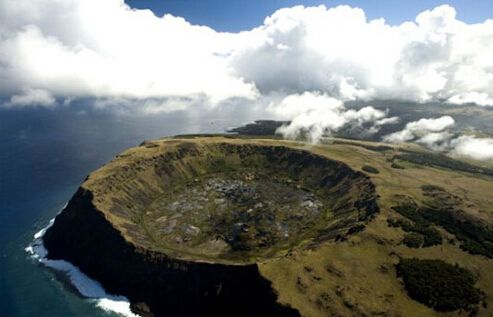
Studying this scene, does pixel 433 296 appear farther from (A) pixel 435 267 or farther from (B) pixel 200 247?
(B) pixel 200 247

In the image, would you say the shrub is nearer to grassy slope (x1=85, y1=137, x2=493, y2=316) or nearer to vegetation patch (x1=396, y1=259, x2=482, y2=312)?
grassy slope (x1=85, y1=137, x2=493, y2=316)

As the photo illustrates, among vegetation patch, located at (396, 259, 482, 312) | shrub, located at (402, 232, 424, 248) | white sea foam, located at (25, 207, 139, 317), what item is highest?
shrub, located at (402, 232, 424, 248)

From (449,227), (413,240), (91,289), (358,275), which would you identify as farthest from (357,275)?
(91,289)

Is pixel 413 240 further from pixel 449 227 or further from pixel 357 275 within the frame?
pixel 357 275

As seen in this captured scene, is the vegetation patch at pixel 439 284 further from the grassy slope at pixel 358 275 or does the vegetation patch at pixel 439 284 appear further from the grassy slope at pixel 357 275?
the grassy slope at pixel 357 275

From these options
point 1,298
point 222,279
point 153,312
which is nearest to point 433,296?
point 222,279

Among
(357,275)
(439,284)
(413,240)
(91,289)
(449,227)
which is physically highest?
(449,227)

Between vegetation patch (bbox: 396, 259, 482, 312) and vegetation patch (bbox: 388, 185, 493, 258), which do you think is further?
vegetation patch (bbox: 388, 185, 493, 258)

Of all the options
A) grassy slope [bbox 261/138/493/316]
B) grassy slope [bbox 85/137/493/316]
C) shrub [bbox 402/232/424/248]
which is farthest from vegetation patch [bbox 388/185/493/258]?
grassy slope [bbox 261/138/493/316]
